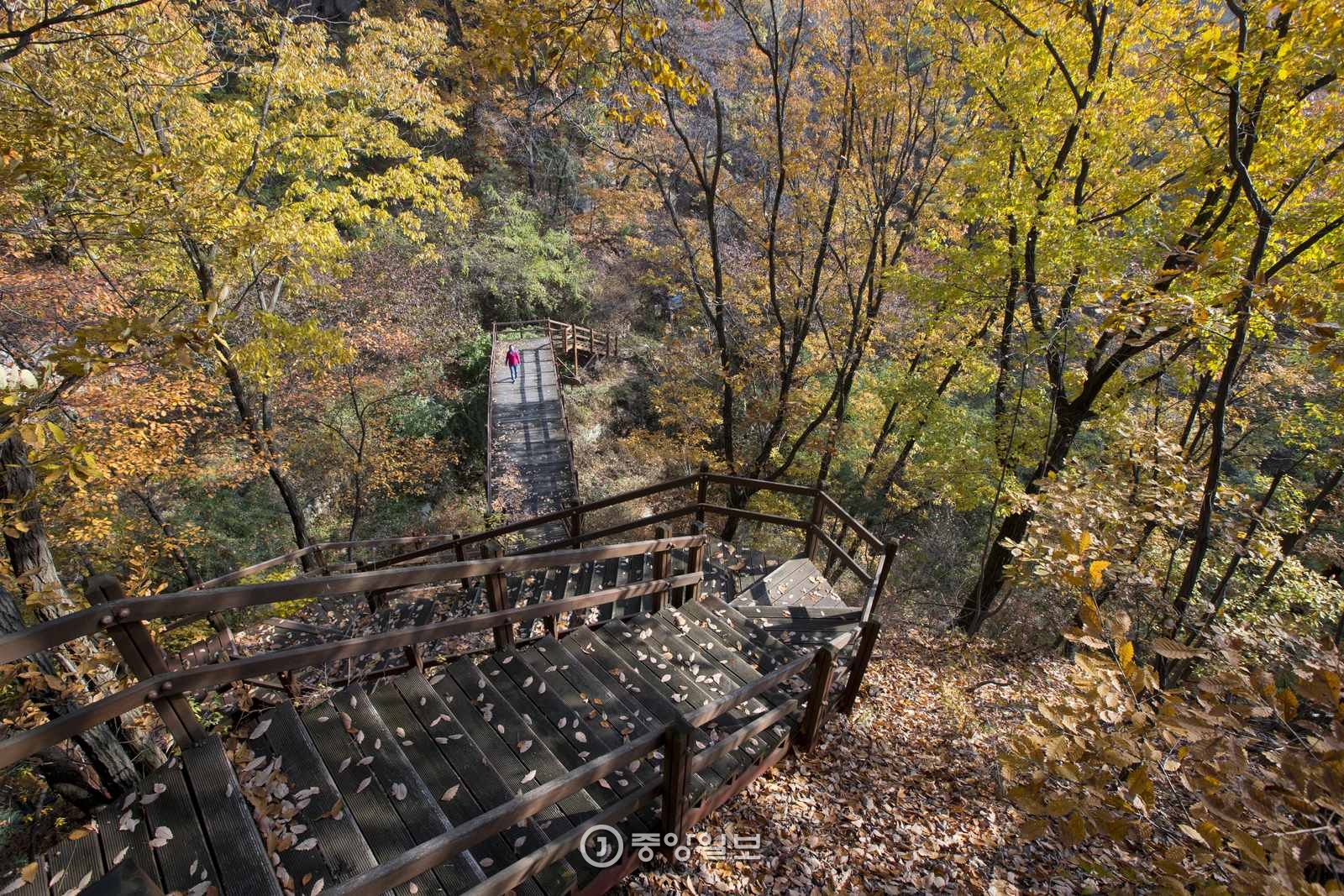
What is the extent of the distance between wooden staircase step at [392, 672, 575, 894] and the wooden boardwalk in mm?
10017

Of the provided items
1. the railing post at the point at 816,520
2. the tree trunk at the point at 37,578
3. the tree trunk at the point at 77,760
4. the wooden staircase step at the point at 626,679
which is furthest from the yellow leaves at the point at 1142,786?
the tree trunk at the point at 37,578

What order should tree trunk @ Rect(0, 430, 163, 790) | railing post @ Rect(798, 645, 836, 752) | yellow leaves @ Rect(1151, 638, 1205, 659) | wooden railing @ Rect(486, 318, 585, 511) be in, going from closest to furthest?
yellow leaves @ Rect(1151, 638, 1205, 659)
tree trunk @ Rect(0, 430, 163, 790)
railing post @ Rect(798, 645, 836, 752)
wooden railing @ Rect(486, 318, 585, 511)

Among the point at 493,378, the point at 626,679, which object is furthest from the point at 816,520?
the point at 493,378

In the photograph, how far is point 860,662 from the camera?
5.03m

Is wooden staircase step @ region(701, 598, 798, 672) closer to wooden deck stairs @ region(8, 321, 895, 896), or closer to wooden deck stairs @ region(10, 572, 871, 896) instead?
wooden deck stairs @ region(8, 321, 895, 896)

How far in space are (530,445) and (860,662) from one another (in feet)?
41.4

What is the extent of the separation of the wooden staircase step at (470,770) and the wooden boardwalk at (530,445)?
1002 cm

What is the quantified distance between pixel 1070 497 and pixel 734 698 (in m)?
5.24

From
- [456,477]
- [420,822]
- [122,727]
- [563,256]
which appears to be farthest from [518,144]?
[420,822]

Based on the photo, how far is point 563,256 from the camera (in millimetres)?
22188

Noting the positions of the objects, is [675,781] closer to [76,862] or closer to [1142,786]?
[1142,786]

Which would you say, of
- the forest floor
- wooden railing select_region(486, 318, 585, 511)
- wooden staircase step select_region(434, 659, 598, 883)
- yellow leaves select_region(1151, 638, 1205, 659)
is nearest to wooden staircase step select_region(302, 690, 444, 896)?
wooden staircase step select_region(434, 659, 598, 883)

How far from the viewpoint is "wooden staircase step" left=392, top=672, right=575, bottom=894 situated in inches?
112

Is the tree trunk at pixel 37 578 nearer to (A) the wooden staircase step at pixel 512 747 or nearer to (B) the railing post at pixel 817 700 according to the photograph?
(A) the wooden staircase step at pixel 512 747
